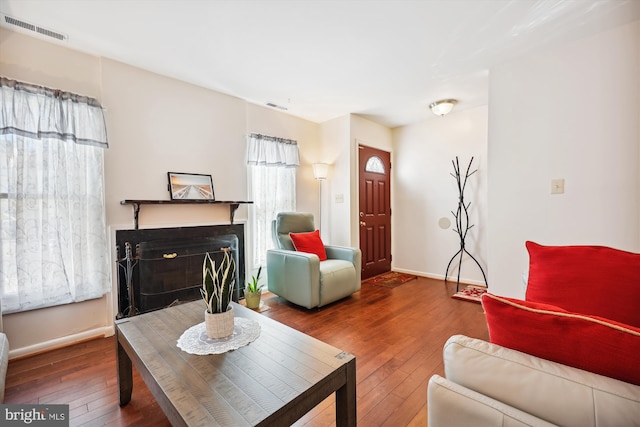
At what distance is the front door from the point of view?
4.14m

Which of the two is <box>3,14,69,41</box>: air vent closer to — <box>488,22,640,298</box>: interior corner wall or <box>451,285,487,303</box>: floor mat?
<box>488,22,640,298</box>: interior corner wall

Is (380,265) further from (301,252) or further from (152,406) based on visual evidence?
(152,406)

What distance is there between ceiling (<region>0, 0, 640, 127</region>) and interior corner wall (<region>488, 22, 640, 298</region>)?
20cm

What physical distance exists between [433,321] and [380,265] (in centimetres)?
182

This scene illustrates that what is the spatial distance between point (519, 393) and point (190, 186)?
3009 mm

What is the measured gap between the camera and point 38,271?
212cm

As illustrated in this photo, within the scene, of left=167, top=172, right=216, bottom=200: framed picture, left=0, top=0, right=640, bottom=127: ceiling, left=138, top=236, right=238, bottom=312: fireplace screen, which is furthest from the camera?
left=167, top=172, right=216, bottom=200: framed picture

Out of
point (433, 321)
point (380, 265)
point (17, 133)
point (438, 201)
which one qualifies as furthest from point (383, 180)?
point (17, 133)

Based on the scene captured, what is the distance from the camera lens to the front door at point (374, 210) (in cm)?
414

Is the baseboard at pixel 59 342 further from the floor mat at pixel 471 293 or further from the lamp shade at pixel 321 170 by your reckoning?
the floor mat at pixel 471 293

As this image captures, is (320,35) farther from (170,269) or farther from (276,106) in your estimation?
(170,269)

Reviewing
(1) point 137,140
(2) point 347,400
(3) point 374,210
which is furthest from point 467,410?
(3) point 374,210

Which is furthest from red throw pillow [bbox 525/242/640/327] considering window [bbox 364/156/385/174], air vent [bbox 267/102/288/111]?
air vent [bbox 267/102/288/111]

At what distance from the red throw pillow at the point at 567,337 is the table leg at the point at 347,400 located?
1.94 feet
